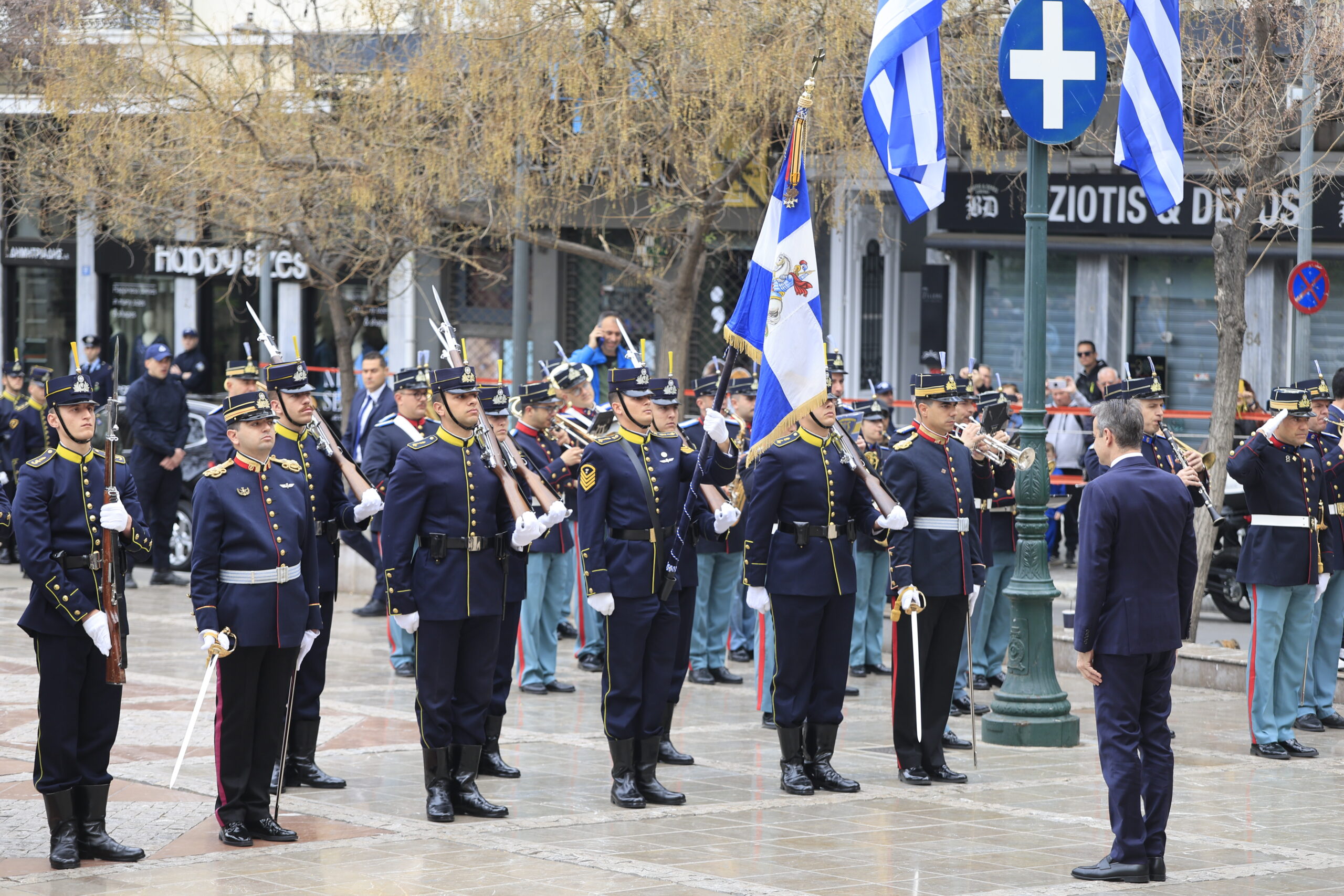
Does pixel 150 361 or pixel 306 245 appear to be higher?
pixel 306 245

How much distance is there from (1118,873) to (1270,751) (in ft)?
11.3

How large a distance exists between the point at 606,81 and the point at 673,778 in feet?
28.7

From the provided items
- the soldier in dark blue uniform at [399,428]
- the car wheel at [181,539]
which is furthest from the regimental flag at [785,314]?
the car wheel at [181,539]

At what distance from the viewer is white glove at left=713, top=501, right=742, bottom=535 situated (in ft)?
31.3

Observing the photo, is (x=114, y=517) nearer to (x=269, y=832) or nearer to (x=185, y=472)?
(x=269, y=832)

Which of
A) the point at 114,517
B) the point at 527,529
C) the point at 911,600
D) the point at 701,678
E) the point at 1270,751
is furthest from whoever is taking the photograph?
the point at 701,678

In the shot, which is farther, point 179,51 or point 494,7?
point 179,51

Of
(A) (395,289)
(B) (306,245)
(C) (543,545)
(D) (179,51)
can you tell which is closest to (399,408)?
(C) (543,545)

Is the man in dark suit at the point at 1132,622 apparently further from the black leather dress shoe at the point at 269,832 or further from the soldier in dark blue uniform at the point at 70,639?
the soldier in dark blue uniform at the point at 70,639

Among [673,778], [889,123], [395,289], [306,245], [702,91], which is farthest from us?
[395,289]

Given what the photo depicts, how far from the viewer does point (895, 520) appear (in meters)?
9.79

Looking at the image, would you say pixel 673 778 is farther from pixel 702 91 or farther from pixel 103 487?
pixel 702 91

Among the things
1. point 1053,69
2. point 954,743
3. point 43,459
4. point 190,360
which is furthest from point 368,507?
point 190,360

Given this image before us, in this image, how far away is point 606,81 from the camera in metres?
17.0
